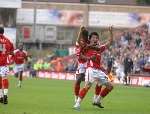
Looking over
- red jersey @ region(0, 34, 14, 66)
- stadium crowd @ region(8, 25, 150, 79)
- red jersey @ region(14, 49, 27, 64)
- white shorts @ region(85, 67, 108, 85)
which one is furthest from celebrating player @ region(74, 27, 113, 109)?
stadium crowd @ region(8, 25, 150, 79)

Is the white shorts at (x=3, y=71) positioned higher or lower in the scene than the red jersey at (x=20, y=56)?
higher

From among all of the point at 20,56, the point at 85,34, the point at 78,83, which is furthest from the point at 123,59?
the point at 85,34

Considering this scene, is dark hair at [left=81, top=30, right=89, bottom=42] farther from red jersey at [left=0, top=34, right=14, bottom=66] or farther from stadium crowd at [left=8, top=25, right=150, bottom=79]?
stadium crowd at [left=8, top=25, right=150, bottom=79]

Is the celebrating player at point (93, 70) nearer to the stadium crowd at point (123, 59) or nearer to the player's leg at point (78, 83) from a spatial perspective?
the player's leg at point (78, 83)

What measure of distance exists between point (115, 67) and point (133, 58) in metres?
1.83

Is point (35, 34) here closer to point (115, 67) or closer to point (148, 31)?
point (148, 31)

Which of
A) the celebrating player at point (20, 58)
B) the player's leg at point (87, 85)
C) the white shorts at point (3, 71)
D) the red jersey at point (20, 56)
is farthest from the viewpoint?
the celebrating player at point (20, 58)

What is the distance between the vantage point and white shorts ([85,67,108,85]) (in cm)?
2106

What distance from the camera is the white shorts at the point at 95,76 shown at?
69.1ft

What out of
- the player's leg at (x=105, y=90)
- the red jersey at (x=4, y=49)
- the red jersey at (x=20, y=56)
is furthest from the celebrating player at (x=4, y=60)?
the red jersey at (x=20, y=56)

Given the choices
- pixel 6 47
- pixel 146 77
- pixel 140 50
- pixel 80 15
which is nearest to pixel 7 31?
pixel 80 15

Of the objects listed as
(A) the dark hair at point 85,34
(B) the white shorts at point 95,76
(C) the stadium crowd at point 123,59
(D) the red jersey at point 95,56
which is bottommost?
(C) the stadium crowd at point 123,59

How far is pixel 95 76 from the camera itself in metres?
21.1

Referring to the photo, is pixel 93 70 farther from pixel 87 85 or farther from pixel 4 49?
pixel 4 49
